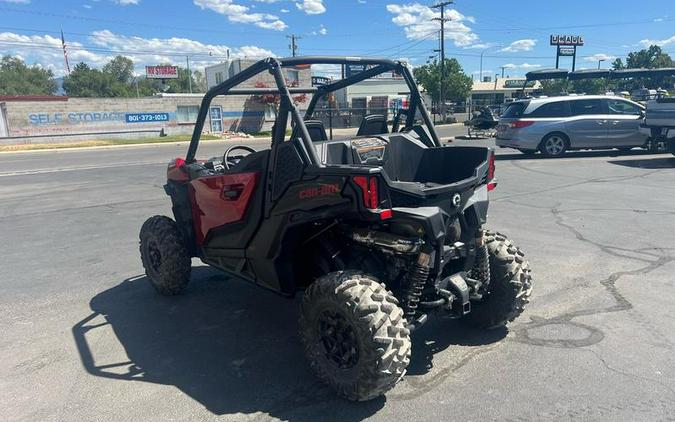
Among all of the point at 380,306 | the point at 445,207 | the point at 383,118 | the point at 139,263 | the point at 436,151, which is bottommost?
the point at 139,263

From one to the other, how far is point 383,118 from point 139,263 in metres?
3.71

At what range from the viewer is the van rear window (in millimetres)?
15344

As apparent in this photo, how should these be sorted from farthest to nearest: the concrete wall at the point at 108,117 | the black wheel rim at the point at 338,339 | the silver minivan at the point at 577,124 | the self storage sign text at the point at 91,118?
the self storage sign text at the point at 91,118
the concrete wall at the point at 108,117
the silver minivan at the point at 577,124
the black wheel rim at the point at 338,339

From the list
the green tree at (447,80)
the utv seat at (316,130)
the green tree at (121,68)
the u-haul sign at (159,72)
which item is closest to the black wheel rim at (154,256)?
the utv seat at (316,130)

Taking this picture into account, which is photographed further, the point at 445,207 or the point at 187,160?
the point at 187,160

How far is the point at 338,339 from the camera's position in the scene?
126 inches

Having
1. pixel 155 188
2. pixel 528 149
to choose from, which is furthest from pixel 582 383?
pixel 528 149

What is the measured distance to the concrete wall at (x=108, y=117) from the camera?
33.4m

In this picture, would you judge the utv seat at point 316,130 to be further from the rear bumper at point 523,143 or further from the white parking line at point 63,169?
the white parking line at point 63,169

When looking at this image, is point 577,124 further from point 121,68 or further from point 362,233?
point 121,68

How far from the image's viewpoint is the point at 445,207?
3.34 metres

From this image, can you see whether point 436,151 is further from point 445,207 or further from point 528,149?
point 528,149

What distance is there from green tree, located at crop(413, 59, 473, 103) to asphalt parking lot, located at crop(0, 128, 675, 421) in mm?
44040

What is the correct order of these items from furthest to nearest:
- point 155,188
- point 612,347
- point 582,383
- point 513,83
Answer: point 513,83 → point 155,188 → point 612,347 → point 582,383
